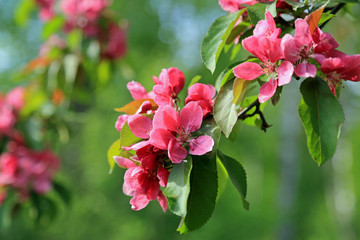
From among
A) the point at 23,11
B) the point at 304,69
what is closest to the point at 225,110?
the point at 304,69

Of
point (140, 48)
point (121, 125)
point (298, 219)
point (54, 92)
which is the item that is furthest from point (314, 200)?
point (121, 125)

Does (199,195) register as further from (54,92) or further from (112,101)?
(112,101)

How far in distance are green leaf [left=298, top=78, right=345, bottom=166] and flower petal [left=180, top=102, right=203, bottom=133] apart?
0.60 feet

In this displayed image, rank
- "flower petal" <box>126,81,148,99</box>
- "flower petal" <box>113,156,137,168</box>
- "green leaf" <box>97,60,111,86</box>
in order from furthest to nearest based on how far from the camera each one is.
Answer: "green leaf" <box>97,60,111,86</box> → "flower petal" <box>126,81,148,99</box> → "flower petal" <box>113,156,137,168</box>

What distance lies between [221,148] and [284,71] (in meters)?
8.52

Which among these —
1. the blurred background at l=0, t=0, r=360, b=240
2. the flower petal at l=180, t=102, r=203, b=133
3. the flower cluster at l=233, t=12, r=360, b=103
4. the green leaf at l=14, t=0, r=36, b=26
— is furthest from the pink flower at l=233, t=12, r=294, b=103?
the blurred background at l=0, t=0, r=360, b=240

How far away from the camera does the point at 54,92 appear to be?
2.78 metres

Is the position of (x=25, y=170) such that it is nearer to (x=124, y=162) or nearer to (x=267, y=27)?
(x=124, y=162)

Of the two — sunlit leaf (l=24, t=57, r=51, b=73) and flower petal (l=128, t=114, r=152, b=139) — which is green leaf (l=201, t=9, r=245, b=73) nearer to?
flower petal (l=128, t=114, r=152, b=139)

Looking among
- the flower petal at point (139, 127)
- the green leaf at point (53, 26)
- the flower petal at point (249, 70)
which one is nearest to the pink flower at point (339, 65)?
the flower petal at point (249, 70)

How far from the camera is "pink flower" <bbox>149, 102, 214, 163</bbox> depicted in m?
0.75

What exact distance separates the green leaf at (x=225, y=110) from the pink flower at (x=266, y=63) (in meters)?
0.05

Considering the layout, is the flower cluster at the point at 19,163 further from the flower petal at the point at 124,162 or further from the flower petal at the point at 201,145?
the flower petal at the point at 201,145

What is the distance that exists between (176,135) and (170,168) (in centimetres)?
6
